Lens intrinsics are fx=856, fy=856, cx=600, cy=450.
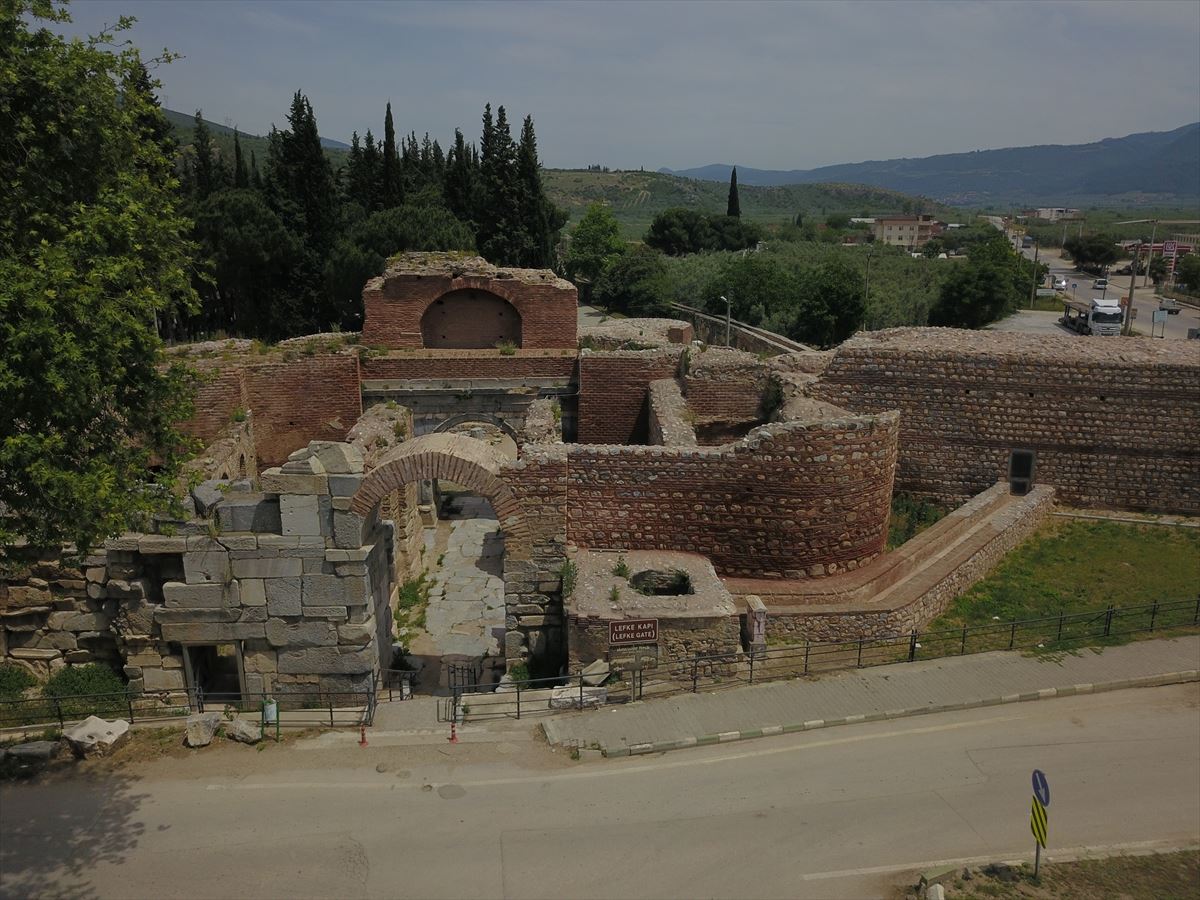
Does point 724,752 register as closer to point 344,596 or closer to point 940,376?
point 344,596

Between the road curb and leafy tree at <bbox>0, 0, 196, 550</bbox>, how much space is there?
21.7 ft

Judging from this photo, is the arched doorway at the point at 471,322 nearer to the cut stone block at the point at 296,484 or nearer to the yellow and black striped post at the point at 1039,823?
the cut stone block at the point at 296,484

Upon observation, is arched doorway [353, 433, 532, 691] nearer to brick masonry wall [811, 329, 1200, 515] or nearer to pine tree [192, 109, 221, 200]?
brick masonry wall [811, 329, 1200, 515]

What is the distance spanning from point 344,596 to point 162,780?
299cm

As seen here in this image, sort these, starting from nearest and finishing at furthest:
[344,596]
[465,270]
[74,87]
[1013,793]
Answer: [74,87]
[1013,793]
[344,596]
[465,270]

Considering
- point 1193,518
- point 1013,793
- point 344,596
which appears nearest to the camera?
point 1013,793

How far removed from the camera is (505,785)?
10.2m

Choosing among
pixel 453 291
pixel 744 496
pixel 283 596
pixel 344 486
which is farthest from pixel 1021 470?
pixel 283 596

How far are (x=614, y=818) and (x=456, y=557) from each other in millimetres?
10413

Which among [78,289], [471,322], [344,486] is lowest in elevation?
[344,486]

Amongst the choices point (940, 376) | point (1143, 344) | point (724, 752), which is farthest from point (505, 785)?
point (1143, 344)

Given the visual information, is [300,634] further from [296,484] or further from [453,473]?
[453,473]

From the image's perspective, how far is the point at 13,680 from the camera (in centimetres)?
1210

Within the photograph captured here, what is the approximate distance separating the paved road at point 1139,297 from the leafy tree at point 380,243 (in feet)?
88.3
